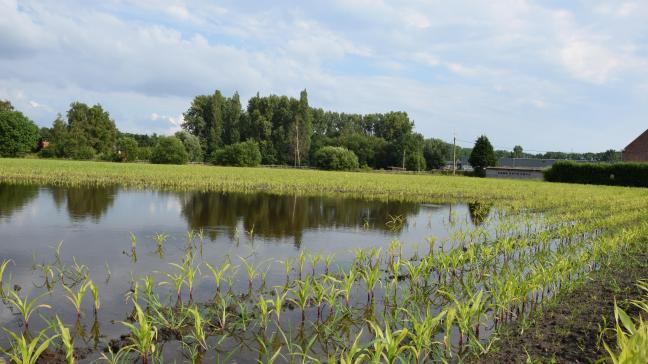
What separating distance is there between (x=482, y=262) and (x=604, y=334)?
3.52 m

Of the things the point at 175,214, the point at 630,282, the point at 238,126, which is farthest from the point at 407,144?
the point at 630,282

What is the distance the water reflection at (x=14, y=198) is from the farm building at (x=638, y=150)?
202ft

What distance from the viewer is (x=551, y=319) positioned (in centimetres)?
531

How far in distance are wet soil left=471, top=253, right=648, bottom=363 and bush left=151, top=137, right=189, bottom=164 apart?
60.8m

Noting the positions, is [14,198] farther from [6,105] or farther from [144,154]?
[6,105]

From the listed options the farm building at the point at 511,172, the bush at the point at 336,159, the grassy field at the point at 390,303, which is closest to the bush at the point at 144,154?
the bush at the point at 336,159

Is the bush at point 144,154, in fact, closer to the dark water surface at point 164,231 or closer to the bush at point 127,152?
the bush at point 127,152

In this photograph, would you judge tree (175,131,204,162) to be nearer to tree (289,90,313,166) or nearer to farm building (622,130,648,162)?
tree (289,90,313,166)

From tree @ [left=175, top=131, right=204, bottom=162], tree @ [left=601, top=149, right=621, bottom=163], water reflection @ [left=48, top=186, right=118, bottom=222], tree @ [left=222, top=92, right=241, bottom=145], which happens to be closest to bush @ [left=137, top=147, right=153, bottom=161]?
tree @ [left=175, top=131, right=204, bottom=162]

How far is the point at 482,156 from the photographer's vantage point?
216 feet

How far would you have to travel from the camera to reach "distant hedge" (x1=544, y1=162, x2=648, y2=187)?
1820 inches

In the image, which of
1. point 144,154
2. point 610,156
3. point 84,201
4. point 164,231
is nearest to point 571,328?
point 164,231

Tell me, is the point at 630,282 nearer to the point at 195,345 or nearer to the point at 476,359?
the point at 476,359

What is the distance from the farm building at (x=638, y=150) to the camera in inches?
2057
